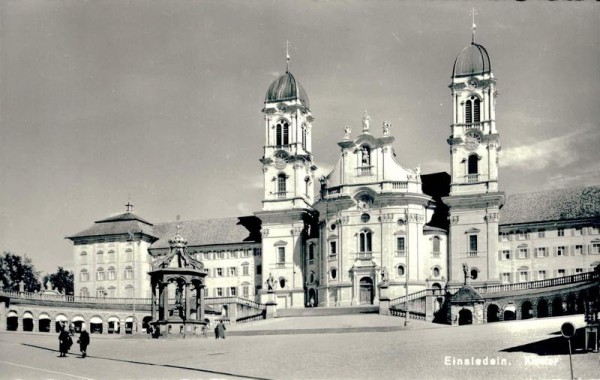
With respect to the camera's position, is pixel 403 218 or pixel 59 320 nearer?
pixel 59 320

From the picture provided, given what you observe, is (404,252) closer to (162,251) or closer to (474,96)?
(474,96)

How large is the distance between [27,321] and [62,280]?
4836 centimetres

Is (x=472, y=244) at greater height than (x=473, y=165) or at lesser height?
lesser

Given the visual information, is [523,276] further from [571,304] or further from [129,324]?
[129,324]

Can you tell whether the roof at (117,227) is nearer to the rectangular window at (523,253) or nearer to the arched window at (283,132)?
the arched window at (283,132)

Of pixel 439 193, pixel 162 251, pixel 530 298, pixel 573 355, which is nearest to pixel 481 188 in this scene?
pixel 439 193

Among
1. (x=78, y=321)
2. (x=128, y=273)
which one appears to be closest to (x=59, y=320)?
(x=78, y=321)

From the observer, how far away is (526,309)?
67.7 metres

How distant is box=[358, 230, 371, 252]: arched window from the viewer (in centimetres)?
8303

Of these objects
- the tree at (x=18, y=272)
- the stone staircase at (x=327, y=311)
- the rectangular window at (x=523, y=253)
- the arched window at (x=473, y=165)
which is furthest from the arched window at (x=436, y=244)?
the tree at (x=18, y=272)

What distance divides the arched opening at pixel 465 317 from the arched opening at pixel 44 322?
34.9 m

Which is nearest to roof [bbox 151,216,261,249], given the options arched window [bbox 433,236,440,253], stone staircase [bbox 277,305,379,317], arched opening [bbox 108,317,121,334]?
arched opening [bbox 108,317,121,334]

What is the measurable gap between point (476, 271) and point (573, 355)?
158ft

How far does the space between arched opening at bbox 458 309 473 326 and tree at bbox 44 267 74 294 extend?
7099cm
